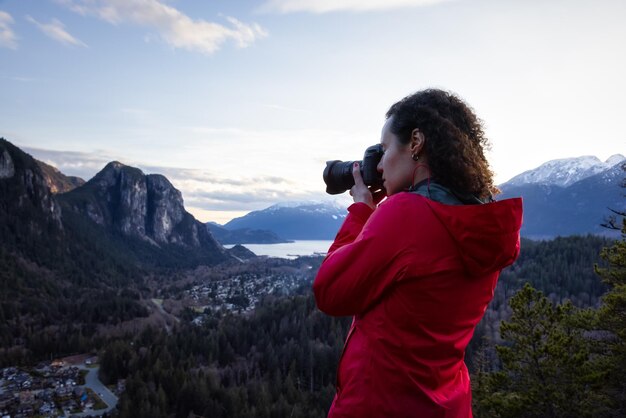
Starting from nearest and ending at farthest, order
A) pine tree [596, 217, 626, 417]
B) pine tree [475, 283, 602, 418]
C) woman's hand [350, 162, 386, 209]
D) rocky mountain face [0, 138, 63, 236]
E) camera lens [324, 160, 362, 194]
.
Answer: woman's hand [350, 162, 386, 209], camera lens [324, 160, 362, 194], pine tree [596, 217, 626, 417], pine tree [475, 283, 602, 418], rocky mountain face [0, 138, 63, 236]

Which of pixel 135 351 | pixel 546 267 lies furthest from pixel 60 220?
pixel 546 267

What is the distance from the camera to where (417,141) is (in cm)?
150

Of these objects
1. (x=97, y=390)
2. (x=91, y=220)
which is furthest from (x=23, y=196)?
(x=97, y=390)

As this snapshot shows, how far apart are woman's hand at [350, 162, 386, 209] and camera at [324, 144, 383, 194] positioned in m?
0.02

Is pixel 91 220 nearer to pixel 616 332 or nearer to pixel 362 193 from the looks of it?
pixel 616 332

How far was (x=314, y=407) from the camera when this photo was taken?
39156 mm

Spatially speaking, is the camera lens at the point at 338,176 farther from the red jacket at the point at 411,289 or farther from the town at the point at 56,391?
the town at the point at 56,391

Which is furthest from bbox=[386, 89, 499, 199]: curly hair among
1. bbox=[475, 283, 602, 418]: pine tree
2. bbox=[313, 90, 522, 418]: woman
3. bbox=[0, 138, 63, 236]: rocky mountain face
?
bbox=[0, 138, 63, 236]: rocky mountain face

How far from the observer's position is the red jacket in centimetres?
132

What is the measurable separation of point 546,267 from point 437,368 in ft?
310

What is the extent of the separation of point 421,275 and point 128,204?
199761 mm

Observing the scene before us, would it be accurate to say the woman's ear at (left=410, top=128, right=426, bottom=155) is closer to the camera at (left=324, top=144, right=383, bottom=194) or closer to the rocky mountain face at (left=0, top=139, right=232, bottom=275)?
the camera at (left=324, top=144, right=383, bottom=194)

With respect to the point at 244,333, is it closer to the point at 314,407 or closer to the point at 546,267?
the point at 314,407

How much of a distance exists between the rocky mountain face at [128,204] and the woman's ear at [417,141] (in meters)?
190
